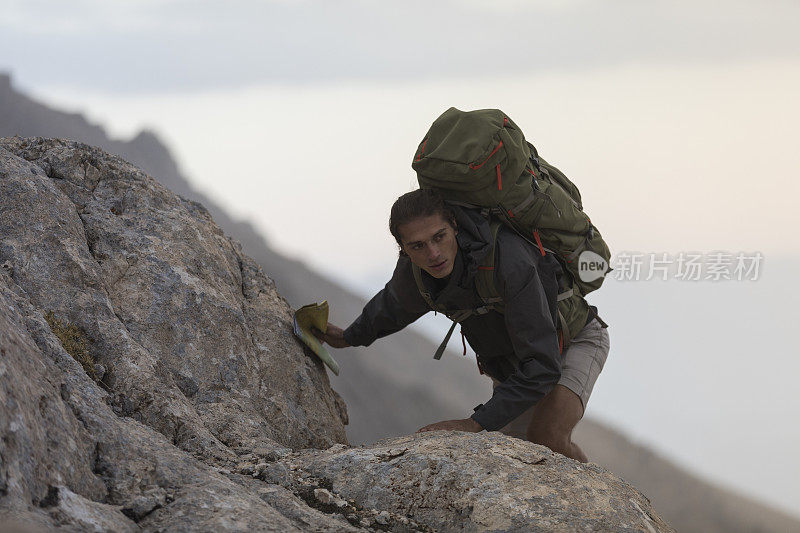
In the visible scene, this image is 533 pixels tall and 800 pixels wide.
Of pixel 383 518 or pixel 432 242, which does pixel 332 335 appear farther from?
pixel 383 518

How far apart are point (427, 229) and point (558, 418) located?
2170 mm

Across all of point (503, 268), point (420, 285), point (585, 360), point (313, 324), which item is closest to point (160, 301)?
point (313, 324)

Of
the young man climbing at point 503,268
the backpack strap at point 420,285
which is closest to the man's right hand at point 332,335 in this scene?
the young man climbing at point 503,268

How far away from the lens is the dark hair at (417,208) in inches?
254

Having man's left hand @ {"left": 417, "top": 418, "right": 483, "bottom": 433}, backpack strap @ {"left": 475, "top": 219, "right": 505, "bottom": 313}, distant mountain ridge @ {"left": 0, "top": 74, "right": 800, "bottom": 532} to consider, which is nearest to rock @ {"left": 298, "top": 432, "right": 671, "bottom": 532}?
man's left hand @ {"left": 417, "top": 418, "right": 483, "bottom": 433}

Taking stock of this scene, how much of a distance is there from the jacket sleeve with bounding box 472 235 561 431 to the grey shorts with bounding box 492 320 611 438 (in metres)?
0.60

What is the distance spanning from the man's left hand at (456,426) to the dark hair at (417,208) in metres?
1.62

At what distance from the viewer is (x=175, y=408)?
18.4 ft

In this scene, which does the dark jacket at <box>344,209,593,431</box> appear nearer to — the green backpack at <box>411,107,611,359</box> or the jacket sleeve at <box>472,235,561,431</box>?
the jacket sleeve at <box>472,235,561,431</box>

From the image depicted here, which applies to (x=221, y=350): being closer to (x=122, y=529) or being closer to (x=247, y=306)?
(x=247, y=306)

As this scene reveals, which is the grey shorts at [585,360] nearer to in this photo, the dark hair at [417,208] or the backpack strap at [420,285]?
the backpack strap at [420,285]

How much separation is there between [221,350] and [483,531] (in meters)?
3.07

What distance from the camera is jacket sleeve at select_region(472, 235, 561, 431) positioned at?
21.0 feet

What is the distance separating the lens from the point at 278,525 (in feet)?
13.6
